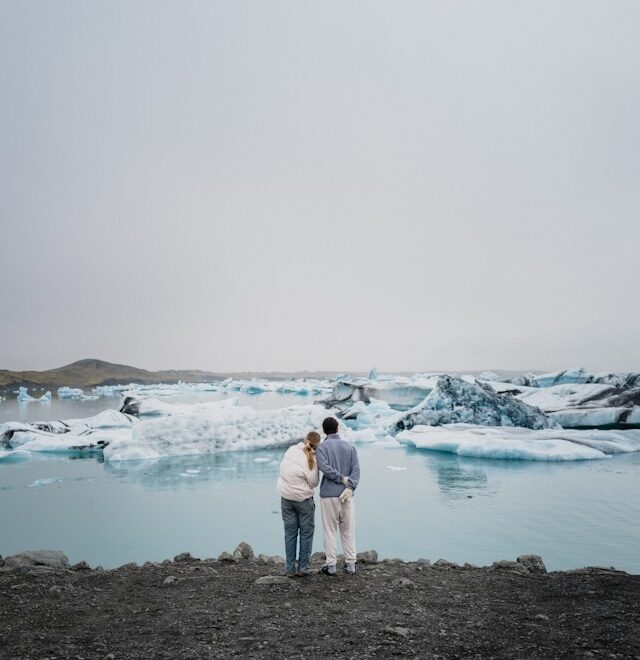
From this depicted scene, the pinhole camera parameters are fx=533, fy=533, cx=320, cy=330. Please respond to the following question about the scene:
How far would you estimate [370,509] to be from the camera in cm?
1052

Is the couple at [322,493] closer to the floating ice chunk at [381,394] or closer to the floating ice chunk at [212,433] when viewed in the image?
the floating ice chunk at [212,433]

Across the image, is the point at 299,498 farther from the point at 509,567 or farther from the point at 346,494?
the point at 509,567

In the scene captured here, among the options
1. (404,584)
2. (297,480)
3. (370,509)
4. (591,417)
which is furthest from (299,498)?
(591,417)

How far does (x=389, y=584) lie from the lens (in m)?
5.11

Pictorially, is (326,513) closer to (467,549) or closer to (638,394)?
(467,549)

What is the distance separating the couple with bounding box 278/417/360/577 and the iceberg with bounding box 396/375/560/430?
17.4m

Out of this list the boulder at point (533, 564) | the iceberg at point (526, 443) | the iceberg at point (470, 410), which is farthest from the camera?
the iceberg at point (470, 410)

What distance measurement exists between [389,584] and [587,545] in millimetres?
4639

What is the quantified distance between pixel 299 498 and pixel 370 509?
5.73 m

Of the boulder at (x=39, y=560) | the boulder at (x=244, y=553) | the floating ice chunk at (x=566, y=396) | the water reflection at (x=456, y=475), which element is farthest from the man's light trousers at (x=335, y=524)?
the floating ice chunk at (x=566, y=396)

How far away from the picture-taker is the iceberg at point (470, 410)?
21.2 m

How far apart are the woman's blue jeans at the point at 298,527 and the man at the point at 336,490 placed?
0.15 meters

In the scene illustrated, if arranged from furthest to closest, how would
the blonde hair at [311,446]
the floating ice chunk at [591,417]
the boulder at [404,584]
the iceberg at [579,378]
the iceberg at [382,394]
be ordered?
the iceberg at [382,394] → the iceberg at [579,378] → the floating ice chunk at [591,417] → the blonde hair at [311,446] → the boulder at [404,584]

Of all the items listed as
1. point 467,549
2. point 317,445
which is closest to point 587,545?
point 467,549
